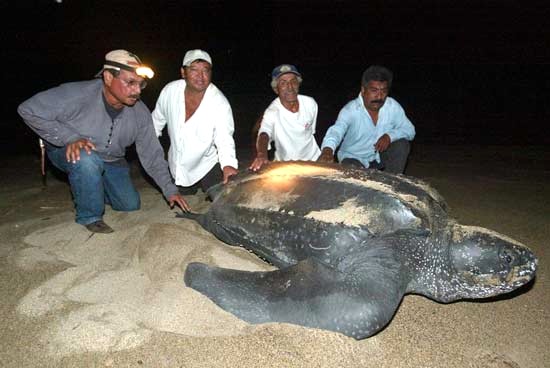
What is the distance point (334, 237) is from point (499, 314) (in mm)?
767

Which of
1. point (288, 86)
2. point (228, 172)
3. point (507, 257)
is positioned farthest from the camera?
point (288, 86)

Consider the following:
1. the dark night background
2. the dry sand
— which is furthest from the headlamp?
the dark night background

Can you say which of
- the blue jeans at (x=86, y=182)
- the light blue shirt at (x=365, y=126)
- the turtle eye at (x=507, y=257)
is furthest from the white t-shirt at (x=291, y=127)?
the turtle eye at (x=507, y=257)

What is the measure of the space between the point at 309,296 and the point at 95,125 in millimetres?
1682

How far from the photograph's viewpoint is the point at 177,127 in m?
2.65

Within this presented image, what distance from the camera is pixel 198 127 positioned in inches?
104

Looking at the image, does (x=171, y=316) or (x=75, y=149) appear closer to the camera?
(x=171, y=316)

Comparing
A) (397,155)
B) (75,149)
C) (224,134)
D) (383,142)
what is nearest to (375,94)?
(383,142)

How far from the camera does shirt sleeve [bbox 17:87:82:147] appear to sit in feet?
6.69

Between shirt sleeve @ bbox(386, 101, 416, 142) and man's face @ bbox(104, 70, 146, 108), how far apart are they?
6.17 ft

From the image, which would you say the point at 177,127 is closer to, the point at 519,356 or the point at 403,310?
the point at 403,310

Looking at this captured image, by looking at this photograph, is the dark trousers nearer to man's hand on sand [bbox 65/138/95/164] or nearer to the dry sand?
the dry sand

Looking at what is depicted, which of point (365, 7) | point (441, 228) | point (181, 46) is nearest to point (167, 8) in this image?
point (181, 46)

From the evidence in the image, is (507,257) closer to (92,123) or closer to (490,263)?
(490,263)
